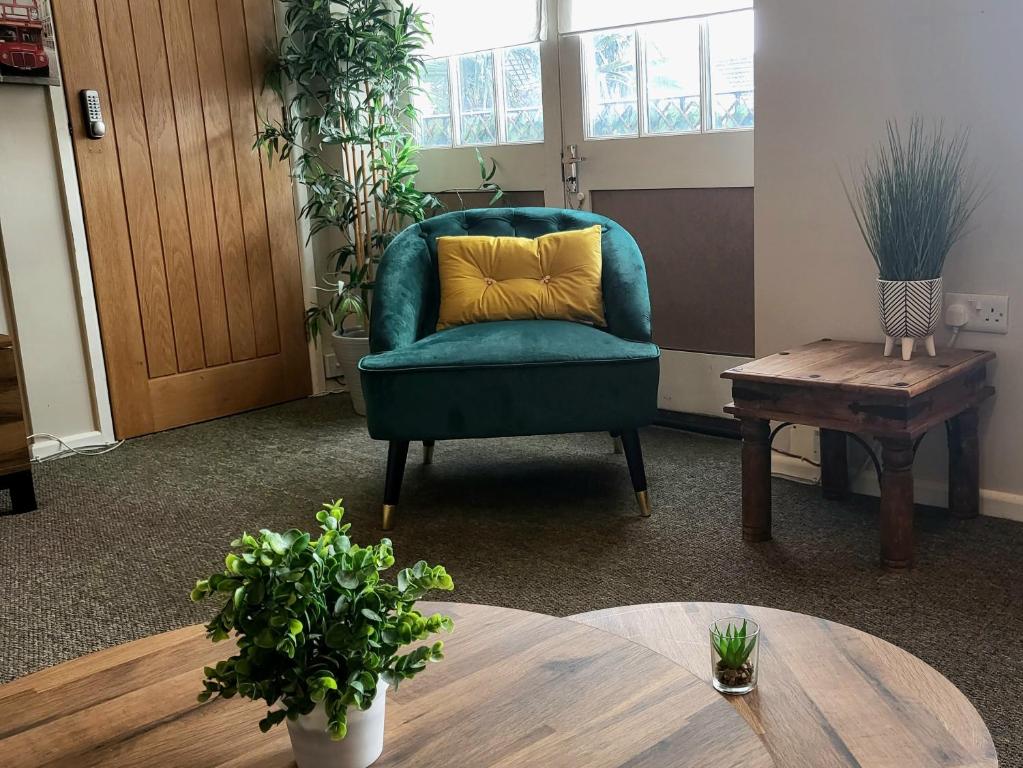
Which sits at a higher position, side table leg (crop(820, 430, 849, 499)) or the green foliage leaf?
the green foliage leaf

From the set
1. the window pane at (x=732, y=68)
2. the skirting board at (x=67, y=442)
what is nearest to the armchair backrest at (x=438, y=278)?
the window pane at (x=732, y=68)

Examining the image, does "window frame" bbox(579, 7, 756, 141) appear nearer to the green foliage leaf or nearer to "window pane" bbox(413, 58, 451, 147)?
"window pane" bbox(413, 58, 451, 147)

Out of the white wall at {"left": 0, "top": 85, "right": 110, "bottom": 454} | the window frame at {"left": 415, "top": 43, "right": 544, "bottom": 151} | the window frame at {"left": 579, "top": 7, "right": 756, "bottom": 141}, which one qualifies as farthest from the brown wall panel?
the white wall at {"left": 0, "top": 85, "right": 110, "bottom": 454}

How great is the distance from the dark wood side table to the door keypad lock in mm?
2389

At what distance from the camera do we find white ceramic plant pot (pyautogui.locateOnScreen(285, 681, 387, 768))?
37.5 inches

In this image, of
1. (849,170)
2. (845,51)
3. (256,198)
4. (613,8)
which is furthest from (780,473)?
(256,198)

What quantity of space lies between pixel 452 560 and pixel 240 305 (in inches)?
77.4

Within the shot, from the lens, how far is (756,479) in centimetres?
243

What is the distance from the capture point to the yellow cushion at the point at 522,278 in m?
2.96

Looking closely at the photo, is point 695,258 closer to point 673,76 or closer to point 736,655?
point 673,76

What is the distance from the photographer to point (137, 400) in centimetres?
378

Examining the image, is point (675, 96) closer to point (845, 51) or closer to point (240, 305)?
point (845, 51)

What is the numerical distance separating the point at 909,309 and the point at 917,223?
0.63 ft

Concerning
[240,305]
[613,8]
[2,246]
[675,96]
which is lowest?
[240,305]
